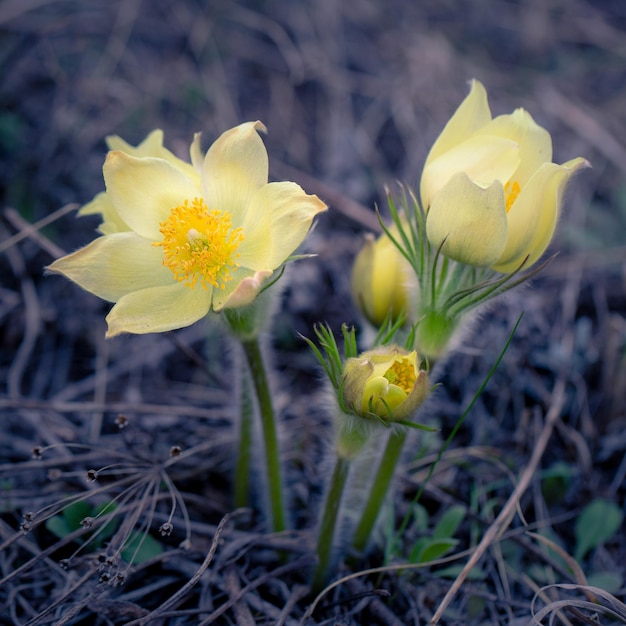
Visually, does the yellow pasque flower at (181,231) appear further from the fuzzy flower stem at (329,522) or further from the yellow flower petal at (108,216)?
the fuzzy flower stem at (329,522)

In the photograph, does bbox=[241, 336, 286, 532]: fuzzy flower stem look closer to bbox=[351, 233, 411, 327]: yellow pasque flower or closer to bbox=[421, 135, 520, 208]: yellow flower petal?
bbox=[351, 233, 411, 327]: yellow pasque flower

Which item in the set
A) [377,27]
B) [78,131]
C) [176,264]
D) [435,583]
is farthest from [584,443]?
[377,27]

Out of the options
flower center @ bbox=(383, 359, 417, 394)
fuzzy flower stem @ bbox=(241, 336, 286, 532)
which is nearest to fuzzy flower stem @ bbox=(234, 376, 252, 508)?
fuzzy flower stem @ bbox=(241, 336, 286, 532)

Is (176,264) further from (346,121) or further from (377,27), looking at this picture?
(377,27)

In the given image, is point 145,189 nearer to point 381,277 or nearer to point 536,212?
point 381,277

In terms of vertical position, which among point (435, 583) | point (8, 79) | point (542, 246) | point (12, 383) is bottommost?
point (12, 383)

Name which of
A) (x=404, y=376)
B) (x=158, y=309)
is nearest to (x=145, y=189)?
(x=158, y=309)

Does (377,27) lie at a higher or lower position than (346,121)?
higher

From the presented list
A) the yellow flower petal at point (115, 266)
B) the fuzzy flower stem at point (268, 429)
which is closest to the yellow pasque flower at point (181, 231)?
the yellow flower petal at point (115, 266)
